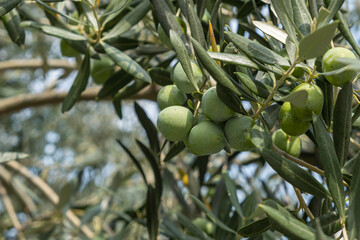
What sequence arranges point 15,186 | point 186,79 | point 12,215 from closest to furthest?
point 186,79, point 12,215, point 15,186

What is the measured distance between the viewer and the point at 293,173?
757 millimetres

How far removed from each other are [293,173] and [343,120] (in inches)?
5.2

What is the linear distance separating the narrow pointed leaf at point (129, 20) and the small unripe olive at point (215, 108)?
0.51m

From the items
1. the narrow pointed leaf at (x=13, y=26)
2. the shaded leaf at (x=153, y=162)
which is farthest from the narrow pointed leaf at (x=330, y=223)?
the narrow pointed leaf at (x=13, y=26)

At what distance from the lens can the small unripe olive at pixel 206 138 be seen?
2.63ft

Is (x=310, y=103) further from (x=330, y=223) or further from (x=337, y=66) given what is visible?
(x=330, y=223)

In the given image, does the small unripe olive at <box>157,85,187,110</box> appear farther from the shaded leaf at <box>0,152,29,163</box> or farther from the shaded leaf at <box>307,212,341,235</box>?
the shaded leaf at <box>0,152,29,163</box>

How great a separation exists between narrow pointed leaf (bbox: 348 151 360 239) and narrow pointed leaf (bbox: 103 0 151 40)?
755 mm

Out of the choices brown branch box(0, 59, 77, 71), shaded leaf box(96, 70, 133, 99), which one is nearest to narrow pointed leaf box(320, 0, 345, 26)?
shaded leaf box(96, 70, 133, 99)

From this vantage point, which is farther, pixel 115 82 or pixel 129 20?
pixel 115 82

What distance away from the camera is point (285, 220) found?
0.68 meters

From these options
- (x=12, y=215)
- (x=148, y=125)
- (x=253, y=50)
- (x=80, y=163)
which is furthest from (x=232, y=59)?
(x=80, y=163)

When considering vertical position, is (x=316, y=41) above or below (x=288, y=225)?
above

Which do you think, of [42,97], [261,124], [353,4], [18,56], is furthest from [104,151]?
[261,124]
